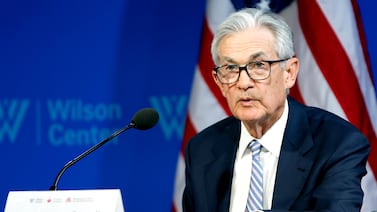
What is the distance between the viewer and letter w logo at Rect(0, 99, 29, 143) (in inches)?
142

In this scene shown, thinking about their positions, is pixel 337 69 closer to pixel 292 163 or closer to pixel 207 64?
pixel 207 64

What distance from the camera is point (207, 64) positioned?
335cm

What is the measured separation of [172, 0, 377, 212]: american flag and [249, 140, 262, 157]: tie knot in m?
0.89

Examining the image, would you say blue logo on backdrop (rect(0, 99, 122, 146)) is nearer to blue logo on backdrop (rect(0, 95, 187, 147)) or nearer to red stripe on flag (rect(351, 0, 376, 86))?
blue logo on backdrop (rect(0, 95, 187, 147))

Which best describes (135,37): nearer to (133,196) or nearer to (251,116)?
(133,196)

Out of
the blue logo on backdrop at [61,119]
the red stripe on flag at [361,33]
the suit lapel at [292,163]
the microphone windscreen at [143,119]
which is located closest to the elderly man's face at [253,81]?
the suit lapel at [292,163]

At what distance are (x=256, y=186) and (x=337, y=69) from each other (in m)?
1.04

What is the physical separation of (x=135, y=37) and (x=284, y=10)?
75cm

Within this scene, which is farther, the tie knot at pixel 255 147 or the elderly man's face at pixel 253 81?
the tie knot at pixel 255 147

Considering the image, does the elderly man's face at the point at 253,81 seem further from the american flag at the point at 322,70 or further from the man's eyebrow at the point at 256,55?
the american flag at the point at 322,70

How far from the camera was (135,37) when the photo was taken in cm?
365

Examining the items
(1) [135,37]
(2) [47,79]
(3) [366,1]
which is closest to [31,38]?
(2) [47,79]

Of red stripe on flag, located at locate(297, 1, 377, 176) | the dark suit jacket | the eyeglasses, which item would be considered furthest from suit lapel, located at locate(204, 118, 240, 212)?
red stripe on flag, located at locate(297, 1, 377, 176)

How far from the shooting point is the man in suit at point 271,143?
221cm
